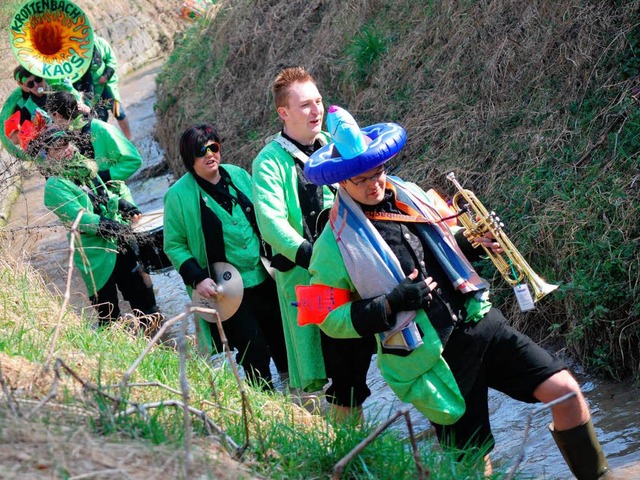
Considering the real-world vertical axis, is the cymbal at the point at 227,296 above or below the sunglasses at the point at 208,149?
below

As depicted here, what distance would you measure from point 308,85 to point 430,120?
3076mm

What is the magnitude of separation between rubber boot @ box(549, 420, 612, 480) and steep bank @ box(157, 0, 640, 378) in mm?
1417

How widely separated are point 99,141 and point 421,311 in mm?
3720

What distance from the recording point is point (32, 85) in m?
8.55

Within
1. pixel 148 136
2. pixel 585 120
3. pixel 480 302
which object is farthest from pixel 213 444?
pixel 148 136

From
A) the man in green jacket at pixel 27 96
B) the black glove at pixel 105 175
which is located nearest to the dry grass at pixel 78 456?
the black glove at pixel 105 175

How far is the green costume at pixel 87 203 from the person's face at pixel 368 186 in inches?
105

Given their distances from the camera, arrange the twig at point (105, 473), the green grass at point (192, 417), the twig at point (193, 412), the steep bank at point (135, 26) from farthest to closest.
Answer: the steep bank at point (135, 26) → the green grass at point (192, 417) → the twig at point (193, 412) → the twig at point (105, 473)

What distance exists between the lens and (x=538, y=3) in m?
7.86

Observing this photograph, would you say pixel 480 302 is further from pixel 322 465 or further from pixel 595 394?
pixel 595 394

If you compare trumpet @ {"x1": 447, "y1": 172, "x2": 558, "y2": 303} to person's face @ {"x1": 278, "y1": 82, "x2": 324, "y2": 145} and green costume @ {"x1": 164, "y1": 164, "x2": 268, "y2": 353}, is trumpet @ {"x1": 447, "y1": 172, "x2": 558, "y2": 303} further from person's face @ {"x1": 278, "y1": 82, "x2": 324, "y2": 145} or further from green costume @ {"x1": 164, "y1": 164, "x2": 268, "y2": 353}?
green costume @ {"x1": 164, "y1": 164, "x2": 268, "y2": 353}

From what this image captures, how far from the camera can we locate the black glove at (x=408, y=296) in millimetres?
4027

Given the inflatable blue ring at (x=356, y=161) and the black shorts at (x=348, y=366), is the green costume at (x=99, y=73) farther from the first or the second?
the inflatable blue ring at (x=356, y=161)

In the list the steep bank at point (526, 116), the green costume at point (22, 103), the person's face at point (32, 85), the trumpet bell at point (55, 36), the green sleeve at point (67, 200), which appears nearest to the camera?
the steep bank at point (526, 116)
